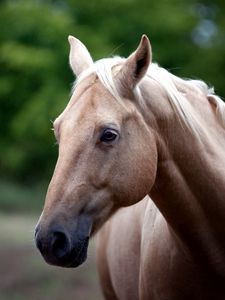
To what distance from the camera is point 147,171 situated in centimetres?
445

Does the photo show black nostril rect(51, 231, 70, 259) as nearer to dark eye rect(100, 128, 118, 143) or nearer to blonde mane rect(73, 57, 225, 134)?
dark eye rect(100, 128, 118, 143)

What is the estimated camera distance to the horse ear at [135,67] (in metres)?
4.41

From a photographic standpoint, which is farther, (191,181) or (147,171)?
(191,181)

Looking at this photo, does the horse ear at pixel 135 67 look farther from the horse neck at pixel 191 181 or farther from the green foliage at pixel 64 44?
the green foliage at pixel 64 44

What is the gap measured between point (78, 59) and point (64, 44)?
11.6 metres

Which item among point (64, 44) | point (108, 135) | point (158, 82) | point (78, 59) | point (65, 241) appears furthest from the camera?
point (64, 44)

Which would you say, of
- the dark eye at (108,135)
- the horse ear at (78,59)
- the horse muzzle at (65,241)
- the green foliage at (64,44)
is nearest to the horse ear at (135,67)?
the dark eye at (108,135)

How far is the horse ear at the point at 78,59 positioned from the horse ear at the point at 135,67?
39 cm

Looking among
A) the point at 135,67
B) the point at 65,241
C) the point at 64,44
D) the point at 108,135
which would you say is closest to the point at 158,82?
the point at 135,67

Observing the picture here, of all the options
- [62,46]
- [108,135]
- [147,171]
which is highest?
[108,135]

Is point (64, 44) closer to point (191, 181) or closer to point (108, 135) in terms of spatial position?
point (191, 181)

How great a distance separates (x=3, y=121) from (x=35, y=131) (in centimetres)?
181

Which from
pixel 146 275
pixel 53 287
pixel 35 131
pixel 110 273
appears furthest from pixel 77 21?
pixel 146 275

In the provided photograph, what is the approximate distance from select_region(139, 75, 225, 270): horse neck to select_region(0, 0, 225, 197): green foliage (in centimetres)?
1082
